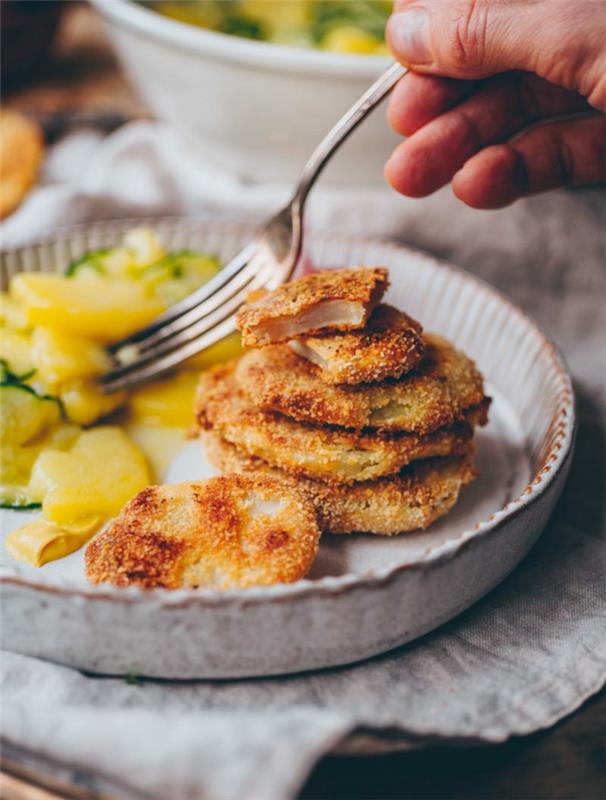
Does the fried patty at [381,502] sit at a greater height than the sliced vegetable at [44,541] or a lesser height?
greater

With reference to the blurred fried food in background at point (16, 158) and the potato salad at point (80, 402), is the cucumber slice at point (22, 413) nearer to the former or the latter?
the potato salad at point (80, 402)

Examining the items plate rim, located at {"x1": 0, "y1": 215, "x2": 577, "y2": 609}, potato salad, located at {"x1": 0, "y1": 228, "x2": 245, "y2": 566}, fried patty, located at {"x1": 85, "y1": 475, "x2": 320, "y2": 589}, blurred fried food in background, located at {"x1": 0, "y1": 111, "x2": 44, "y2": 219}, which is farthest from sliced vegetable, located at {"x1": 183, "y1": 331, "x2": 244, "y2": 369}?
blurred fried food in background, located at {"x1": 0, "y1": 111, "x2": 44, "y2": 219}

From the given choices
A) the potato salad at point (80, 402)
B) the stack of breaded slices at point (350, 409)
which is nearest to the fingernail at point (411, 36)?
the stack of breaded slices at point (350, 409)

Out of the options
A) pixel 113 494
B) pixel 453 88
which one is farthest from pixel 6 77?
pixel 113 494

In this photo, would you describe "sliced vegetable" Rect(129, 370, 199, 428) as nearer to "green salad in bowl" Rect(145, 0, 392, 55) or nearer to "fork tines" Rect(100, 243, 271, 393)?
"fork tines" Rect(100, 243, 271, 393)

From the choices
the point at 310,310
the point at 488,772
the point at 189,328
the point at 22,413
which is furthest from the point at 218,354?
the point at 488,772

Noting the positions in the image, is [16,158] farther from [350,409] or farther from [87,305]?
[350,409]
